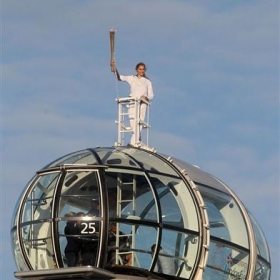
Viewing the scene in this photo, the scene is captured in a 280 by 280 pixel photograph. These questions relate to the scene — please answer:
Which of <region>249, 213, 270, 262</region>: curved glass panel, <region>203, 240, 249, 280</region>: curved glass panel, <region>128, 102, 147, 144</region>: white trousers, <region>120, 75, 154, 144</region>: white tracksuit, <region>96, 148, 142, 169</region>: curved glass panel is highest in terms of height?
<region>120, 75, 154, 144</region>: white tracksuit

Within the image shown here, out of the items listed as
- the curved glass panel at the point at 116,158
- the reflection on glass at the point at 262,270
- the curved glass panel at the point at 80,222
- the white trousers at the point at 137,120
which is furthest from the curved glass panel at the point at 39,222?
the reflection on glass at the point at 262,270

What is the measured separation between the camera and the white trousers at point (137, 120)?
3975 centimetres

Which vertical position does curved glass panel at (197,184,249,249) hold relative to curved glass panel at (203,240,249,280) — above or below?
above

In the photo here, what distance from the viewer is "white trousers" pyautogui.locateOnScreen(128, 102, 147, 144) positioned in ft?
130

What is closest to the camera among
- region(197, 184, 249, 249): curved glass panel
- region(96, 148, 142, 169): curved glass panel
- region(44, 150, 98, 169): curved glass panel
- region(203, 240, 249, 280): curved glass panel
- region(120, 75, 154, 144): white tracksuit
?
region(203, 240, 249, 280): curved glass panel

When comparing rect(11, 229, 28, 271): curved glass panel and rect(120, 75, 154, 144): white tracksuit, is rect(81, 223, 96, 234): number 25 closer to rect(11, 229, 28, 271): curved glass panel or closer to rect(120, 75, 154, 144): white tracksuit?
rect(11, 229, 28, 271): curved glass panel

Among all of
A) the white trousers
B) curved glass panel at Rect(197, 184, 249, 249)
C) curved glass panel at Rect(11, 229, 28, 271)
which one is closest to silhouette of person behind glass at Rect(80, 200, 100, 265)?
curved glass panel at Rect(11, 229, 28, 271)

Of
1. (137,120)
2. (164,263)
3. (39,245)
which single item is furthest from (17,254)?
(137,120)

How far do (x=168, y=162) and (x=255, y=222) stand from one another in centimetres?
309

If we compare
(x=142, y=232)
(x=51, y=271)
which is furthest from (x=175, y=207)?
(x=51, y=271)

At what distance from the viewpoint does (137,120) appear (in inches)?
1575

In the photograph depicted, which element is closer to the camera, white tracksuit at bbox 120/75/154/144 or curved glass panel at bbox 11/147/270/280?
curved glass panel at bbox 11/147/270/280

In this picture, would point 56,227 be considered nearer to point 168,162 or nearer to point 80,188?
point 80,188

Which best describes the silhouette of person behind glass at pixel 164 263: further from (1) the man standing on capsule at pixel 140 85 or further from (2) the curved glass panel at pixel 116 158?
(1) the man standing on capsule at pixel 140 85
